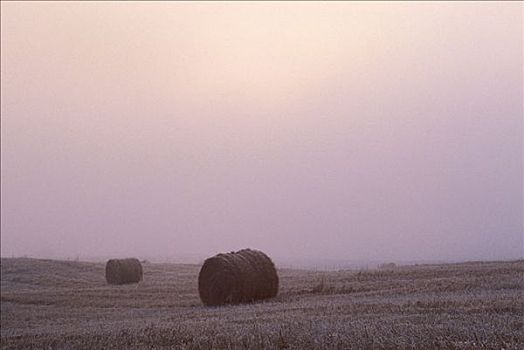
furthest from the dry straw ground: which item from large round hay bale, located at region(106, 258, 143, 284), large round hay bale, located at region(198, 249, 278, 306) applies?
large round hay bale, located at region(106, 258, 143, 284)

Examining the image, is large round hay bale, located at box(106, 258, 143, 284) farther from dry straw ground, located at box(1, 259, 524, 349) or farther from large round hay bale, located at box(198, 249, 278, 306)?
large round hay bale, located at box(198, 249, 278, 306)

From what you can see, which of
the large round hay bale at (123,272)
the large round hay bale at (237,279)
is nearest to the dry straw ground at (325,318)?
the large round hay bale at (237,279)

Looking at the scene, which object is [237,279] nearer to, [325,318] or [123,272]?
[325,318]

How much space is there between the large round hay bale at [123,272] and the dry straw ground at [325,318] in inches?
462

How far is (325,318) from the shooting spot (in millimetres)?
12461

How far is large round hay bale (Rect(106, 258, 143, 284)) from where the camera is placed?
38250mm

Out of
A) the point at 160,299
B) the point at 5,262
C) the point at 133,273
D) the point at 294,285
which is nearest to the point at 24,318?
the point at 160,299

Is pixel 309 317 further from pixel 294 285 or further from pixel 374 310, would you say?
pixel 294 285

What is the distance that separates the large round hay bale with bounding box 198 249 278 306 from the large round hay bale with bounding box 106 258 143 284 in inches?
656

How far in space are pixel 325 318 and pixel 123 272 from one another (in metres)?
27.8

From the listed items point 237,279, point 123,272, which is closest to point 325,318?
point 237,279

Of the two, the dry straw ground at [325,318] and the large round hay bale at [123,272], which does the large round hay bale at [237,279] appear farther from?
the large round hay bale at [123,272]

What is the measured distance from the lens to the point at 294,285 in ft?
82.3

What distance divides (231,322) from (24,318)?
33.6 ft
